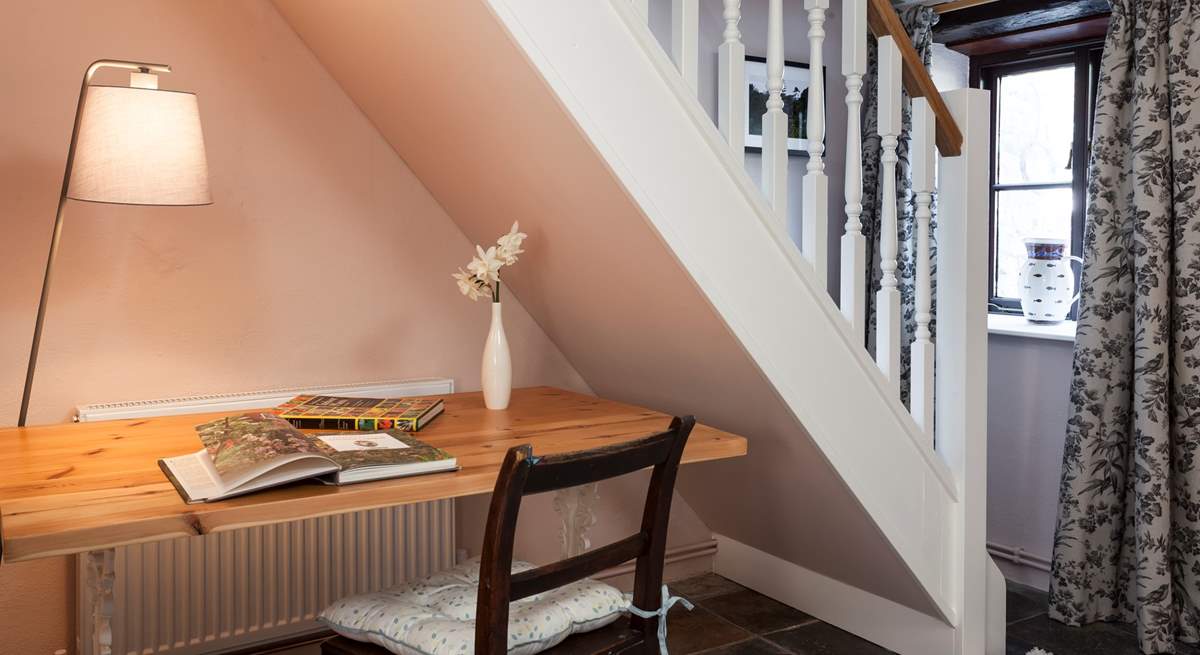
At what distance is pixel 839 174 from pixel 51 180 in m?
2.36

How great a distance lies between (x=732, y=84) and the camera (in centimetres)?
199

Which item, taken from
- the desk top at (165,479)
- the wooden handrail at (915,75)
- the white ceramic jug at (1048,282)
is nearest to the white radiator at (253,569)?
the desk top at (165,479)

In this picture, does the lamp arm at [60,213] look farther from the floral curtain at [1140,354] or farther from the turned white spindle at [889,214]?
the floral curtain at [1140,354]

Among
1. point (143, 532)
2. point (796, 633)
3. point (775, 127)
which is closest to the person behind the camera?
point (143, 532)

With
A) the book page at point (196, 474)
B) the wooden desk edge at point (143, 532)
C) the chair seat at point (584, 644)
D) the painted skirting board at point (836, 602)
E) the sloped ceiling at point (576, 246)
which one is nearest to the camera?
the wooden desk edge at point (143, 532)

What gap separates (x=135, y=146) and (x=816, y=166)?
135cm

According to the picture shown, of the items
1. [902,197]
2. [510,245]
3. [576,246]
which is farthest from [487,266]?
[902,197]

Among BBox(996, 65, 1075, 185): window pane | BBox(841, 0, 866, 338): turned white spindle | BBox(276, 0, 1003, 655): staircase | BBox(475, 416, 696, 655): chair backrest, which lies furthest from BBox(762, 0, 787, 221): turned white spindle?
BBox(996, 65, 1075, 185): window pane

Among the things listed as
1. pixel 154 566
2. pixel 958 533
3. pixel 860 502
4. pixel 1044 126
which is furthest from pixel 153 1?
pixel 1044 126

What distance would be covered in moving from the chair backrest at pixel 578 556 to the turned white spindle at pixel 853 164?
0.70 metres

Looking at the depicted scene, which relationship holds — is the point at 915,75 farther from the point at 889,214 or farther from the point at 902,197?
the point at 902,197

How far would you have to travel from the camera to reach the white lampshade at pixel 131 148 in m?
1.85

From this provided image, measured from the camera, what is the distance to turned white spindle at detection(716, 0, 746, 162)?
1.98m

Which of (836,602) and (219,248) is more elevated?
(219,248)
